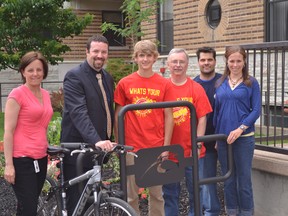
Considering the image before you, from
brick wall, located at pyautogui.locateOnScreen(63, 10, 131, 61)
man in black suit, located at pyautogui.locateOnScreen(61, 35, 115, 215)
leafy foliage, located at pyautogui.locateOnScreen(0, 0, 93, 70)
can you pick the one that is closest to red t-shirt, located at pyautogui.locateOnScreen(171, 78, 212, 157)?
man in black suit, located at pyautogui.locateOnScreen(61, 35, 115, 215)

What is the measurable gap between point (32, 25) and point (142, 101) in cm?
839

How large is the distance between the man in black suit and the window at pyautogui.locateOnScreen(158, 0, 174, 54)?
8703 millimetres

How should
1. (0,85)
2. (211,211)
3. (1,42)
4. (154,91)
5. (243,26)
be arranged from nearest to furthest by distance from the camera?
(154,91) < (211,211) < (243,26) < (1,42) < (0,85)

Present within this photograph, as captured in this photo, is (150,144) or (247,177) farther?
(247,177)

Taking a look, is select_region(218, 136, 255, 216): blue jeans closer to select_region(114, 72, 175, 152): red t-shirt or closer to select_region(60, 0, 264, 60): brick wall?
select_region(114, 72, 175, 152): red t-shirt

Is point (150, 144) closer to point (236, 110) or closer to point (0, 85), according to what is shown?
point (236, 110)

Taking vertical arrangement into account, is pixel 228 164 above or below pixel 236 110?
below

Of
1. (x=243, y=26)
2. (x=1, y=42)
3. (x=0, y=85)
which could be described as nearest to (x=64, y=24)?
(x=1, y=42)

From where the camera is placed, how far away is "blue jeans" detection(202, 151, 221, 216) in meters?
4.56

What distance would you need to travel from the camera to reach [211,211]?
464 cm

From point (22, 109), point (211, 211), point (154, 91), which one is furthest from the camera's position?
point (211, 211)

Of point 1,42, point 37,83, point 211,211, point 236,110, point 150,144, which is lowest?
point 211,211

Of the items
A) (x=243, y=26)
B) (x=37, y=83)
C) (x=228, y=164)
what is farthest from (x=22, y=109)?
(x=243, y=26)

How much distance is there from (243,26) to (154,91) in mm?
6477
